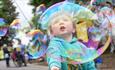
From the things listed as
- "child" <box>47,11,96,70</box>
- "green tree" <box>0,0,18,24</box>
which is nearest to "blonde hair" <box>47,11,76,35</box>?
"child" <box>47,11,96,70</box>

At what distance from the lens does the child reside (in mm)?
3643

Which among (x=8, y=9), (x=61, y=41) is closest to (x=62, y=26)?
(x=61, y=41)

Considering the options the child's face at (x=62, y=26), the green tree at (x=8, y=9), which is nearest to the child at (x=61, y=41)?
the child's face at (x=62, y=26)

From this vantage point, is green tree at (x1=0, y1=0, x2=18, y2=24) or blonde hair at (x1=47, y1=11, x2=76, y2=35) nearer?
blonde hair at (x1=47, y1=11, x2=76, y2=35)

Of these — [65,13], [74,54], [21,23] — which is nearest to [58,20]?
[65,13]

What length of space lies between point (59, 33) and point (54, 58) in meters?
0.25

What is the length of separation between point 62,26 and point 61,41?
0.13 meters

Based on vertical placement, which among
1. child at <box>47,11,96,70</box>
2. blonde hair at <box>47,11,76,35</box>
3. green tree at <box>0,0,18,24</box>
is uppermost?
blonde hair at <box>47,11,76,35</box>

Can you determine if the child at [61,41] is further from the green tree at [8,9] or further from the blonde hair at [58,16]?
the green tree at [8,9]

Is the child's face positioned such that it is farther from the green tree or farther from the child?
the green tree

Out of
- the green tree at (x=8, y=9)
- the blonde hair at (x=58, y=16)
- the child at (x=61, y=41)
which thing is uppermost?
the blonde hair at (x=58, y=16)

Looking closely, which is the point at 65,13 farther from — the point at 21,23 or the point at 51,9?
the point at 21,23

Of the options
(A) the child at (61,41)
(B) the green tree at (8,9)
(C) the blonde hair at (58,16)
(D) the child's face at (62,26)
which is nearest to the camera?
(A) the child at (61,41)

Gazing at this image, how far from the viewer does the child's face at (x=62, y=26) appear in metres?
3.77
